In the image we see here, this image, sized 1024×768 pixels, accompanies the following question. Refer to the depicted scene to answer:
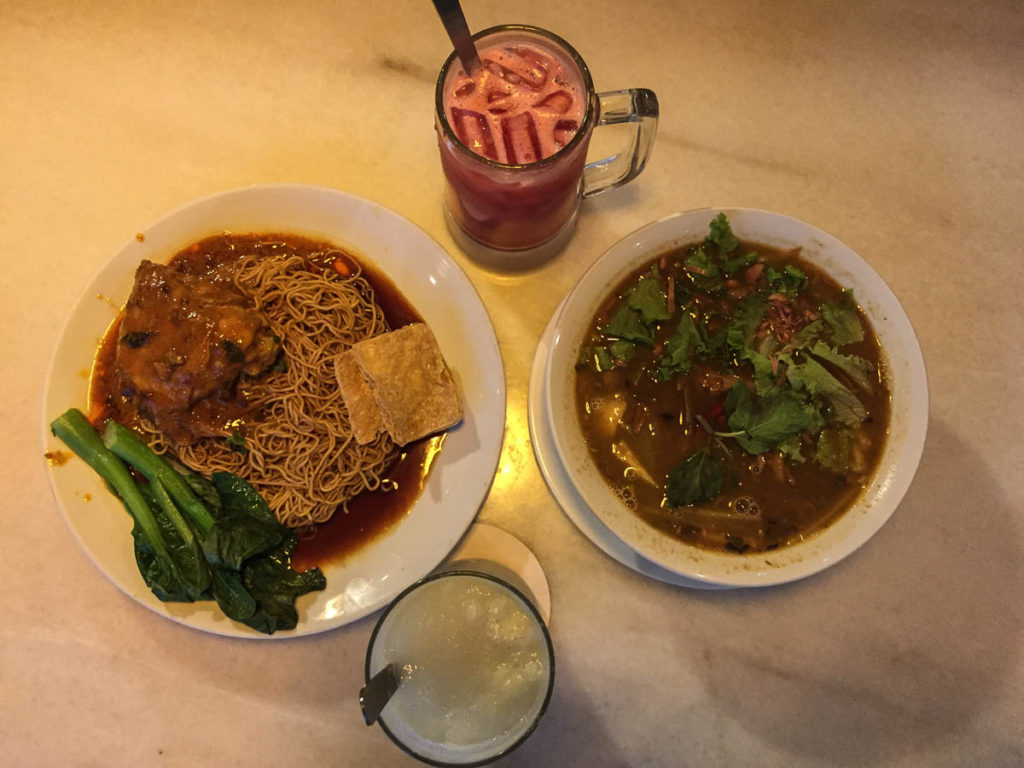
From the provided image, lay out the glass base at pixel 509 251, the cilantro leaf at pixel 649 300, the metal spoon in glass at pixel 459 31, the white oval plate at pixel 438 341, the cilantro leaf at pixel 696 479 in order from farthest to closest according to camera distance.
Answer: the glass base at pixel 509 251 < the white oval plate at pixel 438 341 < the cilantro leaf at pixel 649 300 < the cilantro leaf at pixel 696 479 < the metal spoon in glass at pixel 459 31

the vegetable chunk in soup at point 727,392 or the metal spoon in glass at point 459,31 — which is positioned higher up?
the metal spoon in glass at point 459,31

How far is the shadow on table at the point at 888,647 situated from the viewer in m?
2.61

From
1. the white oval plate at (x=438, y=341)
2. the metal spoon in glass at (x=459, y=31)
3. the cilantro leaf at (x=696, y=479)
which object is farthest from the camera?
the white oval plate at (x=438, y=341)

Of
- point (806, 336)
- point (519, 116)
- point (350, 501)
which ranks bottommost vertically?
point (350, 501)

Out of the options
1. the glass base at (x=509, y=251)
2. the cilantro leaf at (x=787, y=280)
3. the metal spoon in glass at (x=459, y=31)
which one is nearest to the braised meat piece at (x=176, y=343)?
the glass base at (x=509, y=251)

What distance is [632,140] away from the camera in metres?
2.56

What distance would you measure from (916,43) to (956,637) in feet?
8.61

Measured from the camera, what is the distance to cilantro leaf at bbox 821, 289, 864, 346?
2.33 meters

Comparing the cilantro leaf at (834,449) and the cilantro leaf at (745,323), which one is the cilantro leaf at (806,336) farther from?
the cilantro leaf at (834,449)

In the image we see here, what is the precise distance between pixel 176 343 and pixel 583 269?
1.63 m

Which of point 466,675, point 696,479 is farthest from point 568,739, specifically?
point 696,479

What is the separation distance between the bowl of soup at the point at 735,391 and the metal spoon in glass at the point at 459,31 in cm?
76

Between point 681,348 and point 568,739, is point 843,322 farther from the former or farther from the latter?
point 568,739

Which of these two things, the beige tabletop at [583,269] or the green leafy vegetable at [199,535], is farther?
the beige tabletop at [583,269]
